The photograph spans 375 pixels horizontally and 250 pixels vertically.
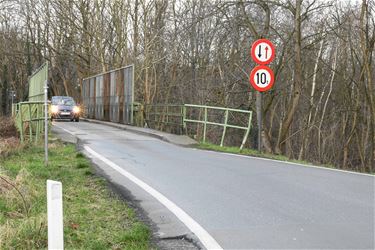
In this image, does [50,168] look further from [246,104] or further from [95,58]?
[95,58]

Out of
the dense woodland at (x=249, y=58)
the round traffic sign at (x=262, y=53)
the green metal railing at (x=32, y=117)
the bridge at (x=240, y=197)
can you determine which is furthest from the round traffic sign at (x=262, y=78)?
the dense woodland at (x=249, y=58)

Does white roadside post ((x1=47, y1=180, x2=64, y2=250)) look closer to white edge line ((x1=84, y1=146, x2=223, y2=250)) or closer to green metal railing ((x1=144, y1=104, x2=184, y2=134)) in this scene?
white edge line ((x1=84, y1=146, x2=223, y2=250))

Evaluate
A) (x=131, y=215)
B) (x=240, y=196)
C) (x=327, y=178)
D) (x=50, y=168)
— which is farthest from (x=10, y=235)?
(x=327, y=178)

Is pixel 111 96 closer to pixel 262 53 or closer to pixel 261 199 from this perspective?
pixel 262 53

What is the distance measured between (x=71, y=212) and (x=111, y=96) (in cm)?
2265

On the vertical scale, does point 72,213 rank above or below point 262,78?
below

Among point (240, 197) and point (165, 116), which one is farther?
point (165, 116)

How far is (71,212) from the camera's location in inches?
257

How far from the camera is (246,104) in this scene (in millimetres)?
26609

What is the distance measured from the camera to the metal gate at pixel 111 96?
82.6 feet

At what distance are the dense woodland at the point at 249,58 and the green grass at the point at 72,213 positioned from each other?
13.6m

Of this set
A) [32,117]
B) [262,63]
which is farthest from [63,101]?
[262,63]

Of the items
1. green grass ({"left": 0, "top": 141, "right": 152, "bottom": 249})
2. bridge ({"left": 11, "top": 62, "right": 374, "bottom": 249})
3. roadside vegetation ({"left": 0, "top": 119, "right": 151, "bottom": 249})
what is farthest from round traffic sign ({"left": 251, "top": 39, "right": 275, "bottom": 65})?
green grass ({"left": 0, "top": 141, "right": 152, "bottom": 249})

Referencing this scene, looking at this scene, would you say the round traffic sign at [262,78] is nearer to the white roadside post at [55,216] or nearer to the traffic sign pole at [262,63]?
the traffic sign pole at [262,63]
